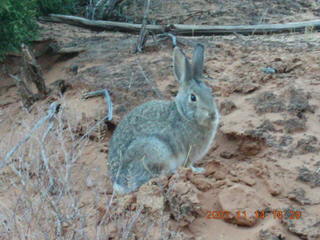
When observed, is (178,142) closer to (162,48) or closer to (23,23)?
(162,48)

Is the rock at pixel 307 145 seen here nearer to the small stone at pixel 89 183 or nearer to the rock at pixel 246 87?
the rock at pixel 246 87

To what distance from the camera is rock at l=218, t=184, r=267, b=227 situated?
150 inches

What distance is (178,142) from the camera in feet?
15.5

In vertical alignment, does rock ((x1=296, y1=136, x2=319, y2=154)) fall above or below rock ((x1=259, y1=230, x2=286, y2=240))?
above

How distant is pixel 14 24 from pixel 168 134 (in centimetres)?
433

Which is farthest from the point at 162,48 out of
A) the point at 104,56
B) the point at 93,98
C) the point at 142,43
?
the point at 93,98

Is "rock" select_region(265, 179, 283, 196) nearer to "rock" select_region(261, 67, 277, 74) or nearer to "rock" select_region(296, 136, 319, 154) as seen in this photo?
"rock" select_region(296, 136, 319, 154)

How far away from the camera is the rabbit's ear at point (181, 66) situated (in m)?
4.72

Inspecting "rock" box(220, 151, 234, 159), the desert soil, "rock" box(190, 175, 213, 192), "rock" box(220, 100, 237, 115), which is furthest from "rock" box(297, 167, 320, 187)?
"rock" box(220, 100, 237, 115)

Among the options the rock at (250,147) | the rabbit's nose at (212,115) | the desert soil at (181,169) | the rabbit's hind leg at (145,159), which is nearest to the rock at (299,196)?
the desert soil at (181,169)

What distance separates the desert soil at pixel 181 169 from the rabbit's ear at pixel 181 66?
2.88 feet

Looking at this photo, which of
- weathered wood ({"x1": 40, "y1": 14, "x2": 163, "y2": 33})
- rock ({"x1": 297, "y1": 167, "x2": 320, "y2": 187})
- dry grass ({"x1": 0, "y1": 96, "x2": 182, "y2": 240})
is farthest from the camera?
weathered wood ({"x1": 40, "y1": 14, "x2": 163, "y2": 33})

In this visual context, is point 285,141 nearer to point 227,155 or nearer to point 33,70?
point 227,155

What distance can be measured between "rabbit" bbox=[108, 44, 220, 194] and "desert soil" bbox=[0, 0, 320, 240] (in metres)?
0.21
